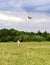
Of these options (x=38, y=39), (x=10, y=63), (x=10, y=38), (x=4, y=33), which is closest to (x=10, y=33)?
(x=4, y=33)

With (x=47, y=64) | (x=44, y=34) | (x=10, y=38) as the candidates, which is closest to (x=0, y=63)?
(x=47, y=64)

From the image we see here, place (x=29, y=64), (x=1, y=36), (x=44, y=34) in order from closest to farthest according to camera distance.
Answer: (x=29, y=64)
(x=1, y=36)
(x=44, y=34)

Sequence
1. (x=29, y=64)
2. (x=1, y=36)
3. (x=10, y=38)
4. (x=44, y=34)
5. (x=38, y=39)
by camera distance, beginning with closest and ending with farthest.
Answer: (x=29, y=64)
(x=38, y=39)
(x=10, y=38)
(x=1, y=36)
(x=44, y=34)

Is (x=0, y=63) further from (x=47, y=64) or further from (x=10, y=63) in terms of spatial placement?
(x=47, y=64)

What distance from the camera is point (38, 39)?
6059cm

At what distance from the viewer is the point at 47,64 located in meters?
19.2

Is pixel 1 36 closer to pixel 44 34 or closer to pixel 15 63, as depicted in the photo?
pixel 44 34

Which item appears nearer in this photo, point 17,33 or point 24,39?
point 24,39

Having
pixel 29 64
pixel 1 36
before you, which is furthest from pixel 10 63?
pixel 1 36

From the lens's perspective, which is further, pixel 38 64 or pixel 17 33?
pixel 17 33

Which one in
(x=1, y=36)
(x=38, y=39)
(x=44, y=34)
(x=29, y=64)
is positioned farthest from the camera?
(x=44, y=34)

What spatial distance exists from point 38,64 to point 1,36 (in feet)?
175

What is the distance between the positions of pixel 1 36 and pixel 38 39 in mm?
15201

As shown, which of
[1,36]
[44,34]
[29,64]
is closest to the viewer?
[29,64]
